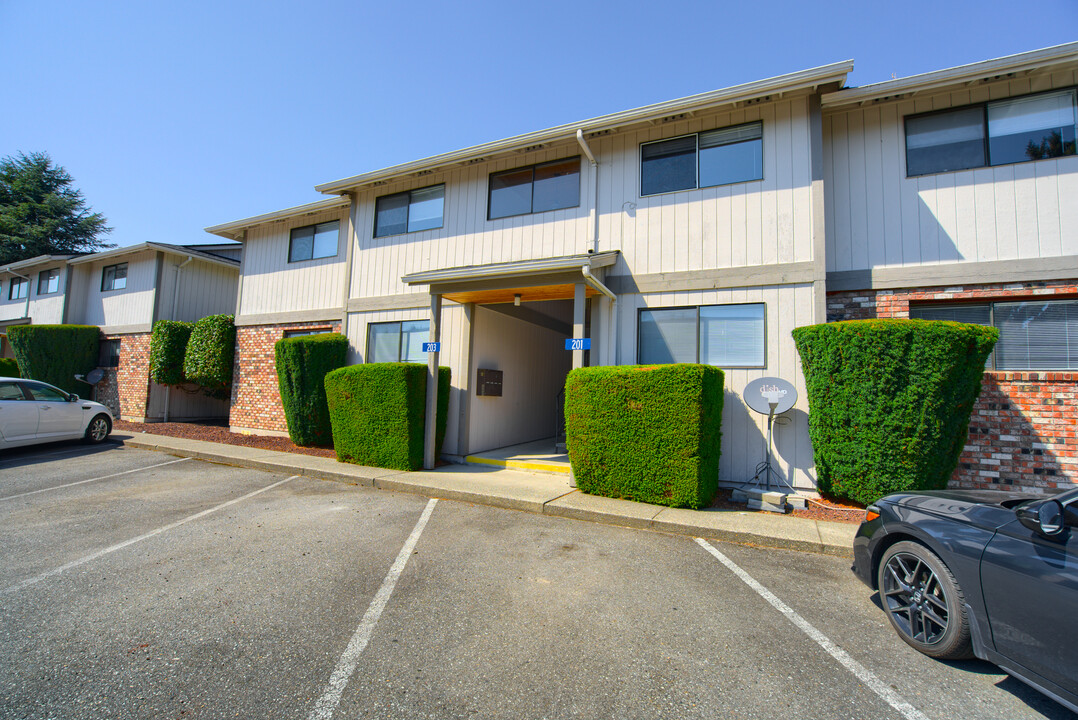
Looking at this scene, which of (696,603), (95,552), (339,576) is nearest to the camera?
(696,603)

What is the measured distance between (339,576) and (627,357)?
546 centimetres

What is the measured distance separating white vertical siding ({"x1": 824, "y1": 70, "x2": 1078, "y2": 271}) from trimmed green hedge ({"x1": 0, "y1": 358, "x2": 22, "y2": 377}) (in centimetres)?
2443

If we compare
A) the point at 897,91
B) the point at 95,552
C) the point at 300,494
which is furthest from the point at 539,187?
the point at 95,552

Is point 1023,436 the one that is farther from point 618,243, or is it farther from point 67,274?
point 67,274

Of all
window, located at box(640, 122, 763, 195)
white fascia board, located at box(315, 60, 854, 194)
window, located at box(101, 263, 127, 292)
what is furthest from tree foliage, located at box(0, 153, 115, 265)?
window, located at box(640, 122, 763, 195)

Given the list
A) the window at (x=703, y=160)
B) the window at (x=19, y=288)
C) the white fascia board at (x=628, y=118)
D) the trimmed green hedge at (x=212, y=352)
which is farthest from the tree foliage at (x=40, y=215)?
the window at (x=703, y=160)

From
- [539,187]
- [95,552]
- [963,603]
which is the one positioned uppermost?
[539,187]

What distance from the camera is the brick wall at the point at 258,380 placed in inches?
478

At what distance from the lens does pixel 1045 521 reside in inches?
102

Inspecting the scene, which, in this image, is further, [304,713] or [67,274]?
[67,274]

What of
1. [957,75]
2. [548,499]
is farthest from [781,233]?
[548,499]

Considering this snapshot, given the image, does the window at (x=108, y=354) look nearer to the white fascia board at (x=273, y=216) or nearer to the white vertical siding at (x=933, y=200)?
the white fascia board at (x=273, y=216)

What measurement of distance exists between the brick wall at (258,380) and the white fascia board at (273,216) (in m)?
2.79

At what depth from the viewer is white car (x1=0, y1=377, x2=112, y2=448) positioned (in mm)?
9242
